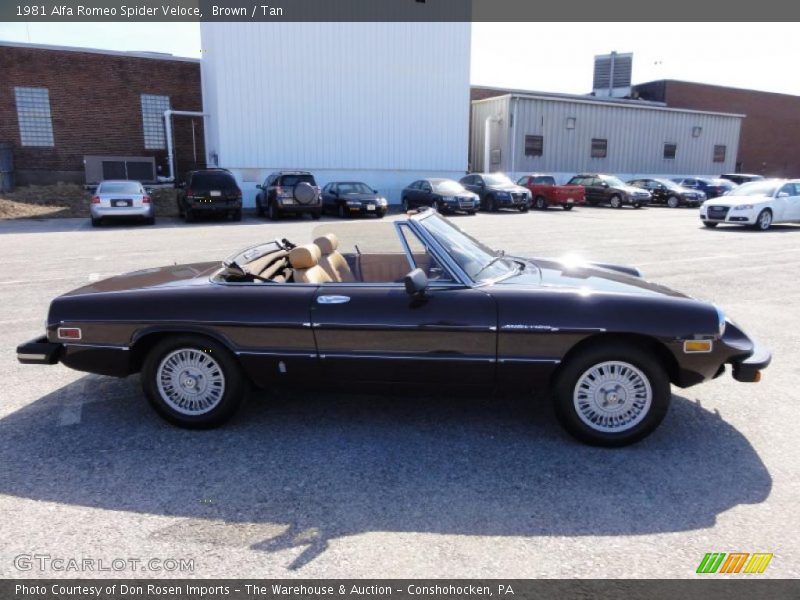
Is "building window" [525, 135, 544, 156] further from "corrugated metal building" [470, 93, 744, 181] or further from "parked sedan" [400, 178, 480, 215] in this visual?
"parked sedan" [400, 178, 480, 215]

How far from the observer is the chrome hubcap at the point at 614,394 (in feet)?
11.4

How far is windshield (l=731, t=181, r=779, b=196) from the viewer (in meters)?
16.3

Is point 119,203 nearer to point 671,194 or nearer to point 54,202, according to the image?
point 54,202

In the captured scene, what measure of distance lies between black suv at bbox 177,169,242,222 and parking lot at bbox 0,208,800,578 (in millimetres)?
14036

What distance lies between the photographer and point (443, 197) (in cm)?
2164

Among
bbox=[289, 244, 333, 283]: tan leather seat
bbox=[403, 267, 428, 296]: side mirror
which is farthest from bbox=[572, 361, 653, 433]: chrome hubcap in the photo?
bbox=[289, 244, 333, 283]: tan leather seat

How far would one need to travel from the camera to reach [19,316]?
21.3 ft

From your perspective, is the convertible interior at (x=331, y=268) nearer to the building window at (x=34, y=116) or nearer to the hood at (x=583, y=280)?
the hood at (x=583, y=280)

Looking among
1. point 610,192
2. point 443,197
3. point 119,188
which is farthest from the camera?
point 610,192

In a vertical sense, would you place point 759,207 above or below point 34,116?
below

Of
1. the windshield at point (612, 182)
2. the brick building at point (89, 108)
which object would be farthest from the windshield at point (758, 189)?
the brick building at point (89, 108)

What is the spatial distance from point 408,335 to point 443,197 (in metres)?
18.6

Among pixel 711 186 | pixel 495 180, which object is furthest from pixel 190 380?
pixel 711 186

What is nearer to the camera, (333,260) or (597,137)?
(333,260)
